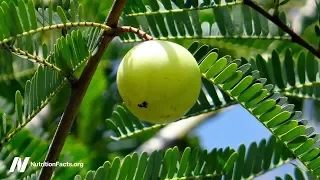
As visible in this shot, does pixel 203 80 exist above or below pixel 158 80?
below

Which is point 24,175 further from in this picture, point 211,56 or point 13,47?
point 211,56

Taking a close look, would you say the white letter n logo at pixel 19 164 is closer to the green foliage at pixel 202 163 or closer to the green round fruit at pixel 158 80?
the green foliage at pixel 202 163

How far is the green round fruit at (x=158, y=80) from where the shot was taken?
0.94 m

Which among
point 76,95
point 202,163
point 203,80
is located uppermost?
point 76,95

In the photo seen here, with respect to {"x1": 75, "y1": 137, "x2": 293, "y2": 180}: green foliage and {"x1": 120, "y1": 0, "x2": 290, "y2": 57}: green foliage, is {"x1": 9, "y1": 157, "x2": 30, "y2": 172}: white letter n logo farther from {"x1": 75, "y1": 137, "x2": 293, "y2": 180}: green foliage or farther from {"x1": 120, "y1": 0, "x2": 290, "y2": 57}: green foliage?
{"x1": 120, "y1": 0, "x2": 290, "y2": 57}: green foliage

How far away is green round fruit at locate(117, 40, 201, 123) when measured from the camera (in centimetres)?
94

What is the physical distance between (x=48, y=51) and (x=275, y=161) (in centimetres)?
52

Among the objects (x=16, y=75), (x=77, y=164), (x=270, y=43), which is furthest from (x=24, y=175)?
(x=270, y=43)

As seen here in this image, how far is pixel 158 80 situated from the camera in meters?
0.94

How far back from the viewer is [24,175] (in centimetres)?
136

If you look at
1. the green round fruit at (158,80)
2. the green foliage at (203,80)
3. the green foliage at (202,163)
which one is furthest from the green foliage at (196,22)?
the green round fruit at (158,80)

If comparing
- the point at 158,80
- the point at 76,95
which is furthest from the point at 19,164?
the point at 158,80

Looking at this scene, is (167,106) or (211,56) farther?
(211,56)

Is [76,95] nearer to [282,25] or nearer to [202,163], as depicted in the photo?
[202,163]
